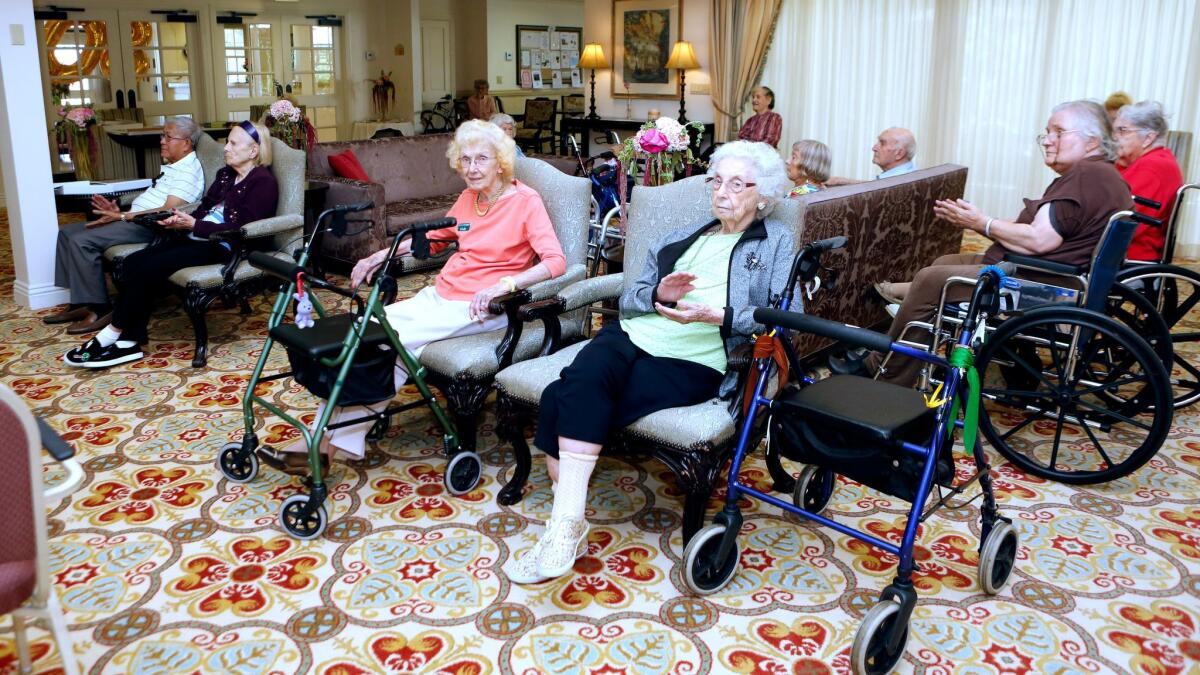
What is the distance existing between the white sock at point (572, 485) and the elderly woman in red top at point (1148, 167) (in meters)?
2.93

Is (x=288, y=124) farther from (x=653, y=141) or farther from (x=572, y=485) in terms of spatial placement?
(x=572, y=485)

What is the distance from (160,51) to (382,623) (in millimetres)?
10836

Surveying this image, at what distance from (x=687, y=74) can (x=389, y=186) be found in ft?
13.8

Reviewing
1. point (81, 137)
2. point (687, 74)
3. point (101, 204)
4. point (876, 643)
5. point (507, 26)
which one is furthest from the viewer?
point (507, 26)

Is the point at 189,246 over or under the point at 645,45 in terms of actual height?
under

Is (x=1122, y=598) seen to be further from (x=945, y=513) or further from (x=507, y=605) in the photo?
(x=507, y=605)

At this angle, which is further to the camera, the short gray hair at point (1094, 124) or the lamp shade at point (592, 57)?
the lamp shade at point (592, 57)

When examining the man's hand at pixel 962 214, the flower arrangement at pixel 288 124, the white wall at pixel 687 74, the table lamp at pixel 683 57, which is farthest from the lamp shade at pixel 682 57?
the man's hand at pixel 962 214

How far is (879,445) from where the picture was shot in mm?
2457

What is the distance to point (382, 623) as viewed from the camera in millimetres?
2570

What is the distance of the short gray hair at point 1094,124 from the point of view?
12.0ft

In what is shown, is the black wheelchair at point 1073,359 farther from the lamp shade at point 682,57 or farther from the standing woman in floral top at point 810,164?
the lamp shade at point 682,57

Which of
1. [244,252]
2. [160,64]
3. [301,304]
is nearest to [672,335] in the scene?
[301,304]

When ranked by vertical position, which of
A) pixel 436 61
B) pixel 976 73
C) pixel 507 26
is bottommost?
pixel 976 73
